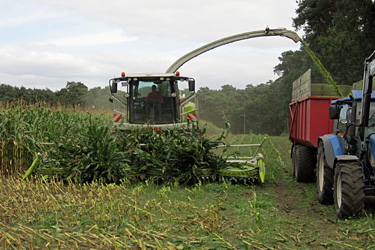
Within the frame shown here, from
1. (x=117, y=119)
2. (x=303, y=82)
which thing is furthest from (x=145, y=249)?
(x=303, y=82)

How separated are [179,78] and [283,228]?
21.0 feet

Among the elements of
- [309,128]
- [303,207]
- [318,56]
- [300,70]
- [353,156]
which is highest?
[300,70]

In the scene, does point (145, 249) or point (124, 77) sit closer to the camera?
point (145, 249)

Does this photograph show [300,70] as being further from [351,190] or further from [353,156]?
[351,190]

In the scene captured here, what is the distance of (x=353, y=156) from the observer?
5.85 m

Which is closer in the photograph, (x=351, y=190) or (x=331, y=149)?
(x=351, y=190)

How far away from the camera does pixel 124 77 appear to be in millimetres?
10938

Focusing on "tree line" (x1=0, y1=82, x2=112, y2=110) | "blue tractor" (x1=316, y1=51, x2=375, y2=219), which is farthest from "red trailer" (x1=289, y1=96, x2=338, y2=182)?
"tree line" (x1=0, y1=82, x2=112, y2=110)

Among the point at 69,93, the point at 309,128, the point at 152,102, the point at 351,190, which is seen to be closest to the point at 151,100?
the point at 152,102

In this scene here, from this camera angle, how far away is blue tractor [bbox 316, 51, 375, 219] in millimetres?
5441

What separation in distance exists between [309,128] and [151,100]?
420 cm

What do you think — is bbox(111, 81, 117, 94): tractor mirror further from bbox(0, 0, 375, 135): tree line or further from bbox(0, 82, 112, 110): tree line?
bbox(0, 82, 112, 110): tree line

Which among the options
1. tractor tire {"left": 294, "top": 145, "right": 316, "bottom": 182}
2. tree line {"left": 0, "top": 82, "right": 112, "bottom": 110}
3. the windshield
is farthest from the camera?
tree line {"left": 0, "top": 82, "right": 112, "bottom": 110}

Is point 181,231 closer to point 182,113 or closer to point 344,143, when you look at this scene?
point 344,143
